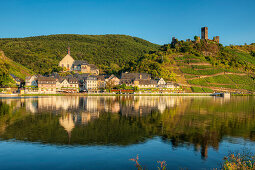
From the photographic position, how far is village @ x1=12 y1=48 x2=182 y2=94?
377ft

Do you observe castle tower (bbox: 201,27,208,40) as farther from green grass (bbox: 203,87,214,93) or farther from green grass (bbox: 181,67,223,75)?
green grass (bbox: 203,87,214,93)

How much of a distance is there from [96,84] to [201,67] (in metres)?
63.9

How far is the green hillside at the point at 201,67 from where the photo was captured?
133125mm

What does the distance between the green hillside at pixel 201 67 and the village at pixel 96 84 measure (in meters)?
9.16

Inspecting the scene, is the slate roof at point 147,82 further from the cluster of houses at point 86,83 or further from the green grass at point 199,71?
the green grass at point 199,71

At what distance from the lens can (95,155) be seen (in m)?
19.9

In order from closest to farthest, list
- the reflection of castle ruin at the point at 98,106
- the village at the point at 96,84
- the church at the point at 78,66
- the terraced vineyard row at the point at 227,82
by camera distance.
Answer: the reflection of castle ruin at the point at 98,106 → the village at the point at 96,84 → the terraced vineyard row at the point at 227,82 → the church at the point at 78,66

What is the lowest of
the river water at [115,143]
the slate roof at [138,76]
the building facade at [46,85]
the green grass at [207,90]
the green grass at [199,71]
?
the river water at [115,143]

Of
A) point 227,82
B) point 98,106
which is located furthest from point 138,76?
point 98,106

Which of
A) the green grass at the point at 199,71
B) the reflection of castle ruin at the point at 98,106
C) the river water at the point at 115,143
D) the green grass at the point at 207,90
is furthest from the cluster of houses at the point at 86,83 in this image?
the river water at the point at 115,143

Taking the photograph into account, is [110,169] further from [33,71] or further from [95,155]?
[33,71]

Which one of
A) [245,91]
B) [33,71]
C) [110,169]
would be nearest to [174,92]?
[245,91]

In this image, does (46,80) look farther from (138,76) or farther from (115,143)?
(115,143)

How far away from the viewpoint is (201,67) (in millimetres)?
146125
